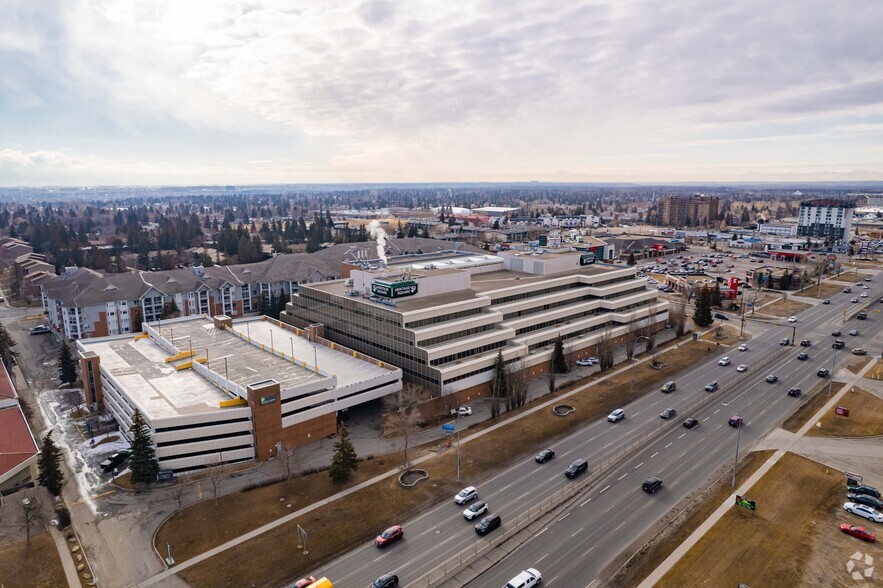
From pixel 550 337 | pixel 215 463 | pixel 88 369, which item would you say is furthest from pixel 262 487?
pixel 550 337

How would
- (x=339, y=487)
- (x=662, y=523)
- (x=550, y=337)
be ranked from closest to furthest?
(x=662, y=523) < (x=339, y=487) < (x=550, y=337)

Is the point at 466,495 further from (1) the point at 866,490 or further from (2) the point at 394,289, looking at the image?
(1) the point at 866,490

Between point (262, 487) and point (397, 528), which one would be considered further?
point (262, 487)

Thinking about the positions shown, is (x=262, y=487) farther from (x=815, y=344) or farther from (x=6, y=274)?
(x=6, y=274)

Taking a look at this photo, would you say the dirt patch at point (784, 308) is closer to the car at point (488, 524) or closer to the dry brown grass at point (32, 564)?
the car at point (488, 524)

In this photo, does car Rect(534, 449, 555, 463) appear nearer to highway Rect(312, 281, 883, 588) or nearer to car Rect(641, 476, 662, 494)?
highway Rect(312, 281, 883, 588)

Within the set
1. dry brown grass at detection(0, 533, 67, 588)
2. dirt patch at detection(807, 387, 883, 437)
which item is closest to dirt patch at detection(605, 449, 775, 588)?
dirt patch at detection(807, 387, 883, 437)
